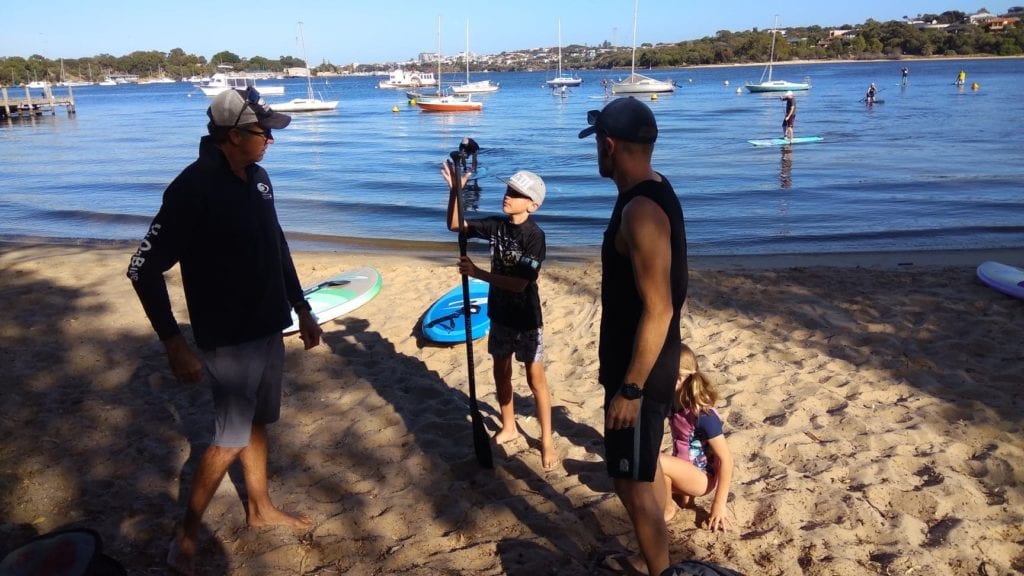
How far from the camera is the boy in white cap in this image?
404 centimetres

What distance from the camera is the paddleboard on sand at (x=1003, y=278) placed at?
691 centimetres

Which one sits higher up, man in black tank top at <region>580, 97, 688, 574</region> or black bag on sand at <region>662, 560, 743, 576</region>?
man in black tank top at <region>580, 97, 688, 574</region>

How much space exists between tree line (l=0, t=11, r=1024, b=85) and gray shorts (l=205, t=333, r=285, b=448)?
135394 millimetres

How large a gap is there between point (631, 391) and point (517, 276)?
1587 millimetres

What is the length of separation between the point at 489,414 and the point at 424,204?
11440 mm

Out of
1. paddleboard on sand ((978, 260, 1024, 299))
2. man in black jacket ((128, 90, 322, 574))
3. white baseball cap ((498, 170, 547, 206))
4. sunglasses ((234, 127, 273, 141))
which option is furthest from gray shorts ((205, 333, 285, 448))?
paddleboard on sand ((978, 260, 1024, 299))

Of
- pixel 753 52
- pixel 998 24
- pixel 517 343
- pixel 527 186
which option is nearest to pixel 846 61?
pixel 753 52

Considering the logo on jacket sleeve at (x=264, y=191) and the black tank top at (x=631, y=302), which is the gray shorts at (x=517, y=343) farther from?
the logo on jacket sleeve at (x=264, y=191)

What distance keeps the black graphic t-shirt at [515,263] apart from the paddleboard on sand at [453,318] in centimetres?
182

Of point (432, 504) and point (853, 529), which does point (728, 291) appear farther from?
point (432, 504)

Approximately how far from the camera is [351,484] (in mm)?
4148

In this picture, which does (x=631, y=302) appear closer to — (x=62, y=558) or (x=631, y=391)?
Answer: (x=631, y=391)

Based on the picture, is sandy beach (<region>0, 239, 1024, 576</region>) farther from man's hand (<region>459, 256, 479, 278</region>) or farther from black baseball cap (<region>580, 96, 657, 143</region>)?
black baseball cap (<region>580, 96, 657, 143</region>)

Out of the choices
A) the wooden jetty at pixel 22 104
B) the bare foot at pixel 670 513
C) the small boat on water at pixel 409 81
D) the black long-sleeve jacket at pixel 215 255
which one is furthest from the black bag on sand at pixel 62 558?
the small boat on water at pixel 409 81
